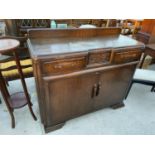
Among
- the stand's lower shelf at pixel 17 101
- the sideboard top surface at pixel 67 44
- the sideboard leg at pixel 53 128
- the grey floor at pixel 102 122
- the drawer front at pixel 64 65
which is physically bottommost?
the grey floor at pixel 102 122

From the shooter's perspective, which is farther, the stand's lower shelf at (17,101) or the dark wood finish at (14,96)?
the stand's lower shelf at (17,101)

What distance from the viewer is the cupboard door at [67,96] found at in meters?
1.13

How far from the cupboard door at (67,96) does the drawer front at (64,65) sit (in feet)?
0.19

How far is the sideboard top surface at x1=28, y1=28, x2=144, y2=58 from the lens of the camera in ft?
3.34

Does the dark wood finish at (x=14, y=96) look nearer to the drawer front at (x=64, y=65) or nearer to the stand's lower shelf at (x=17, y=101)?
the stand's lower shelf at (x=17, y=101)

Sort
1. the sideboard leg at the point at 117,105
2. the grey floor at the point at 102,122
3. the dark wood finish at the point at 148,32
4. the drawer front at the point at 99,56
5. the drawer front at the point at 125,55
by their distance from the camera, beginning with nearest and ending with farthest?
the drawer front at the point at 99,56, the drawer front at the point at 125,55, the grey floor at the point at 102,122, the sideboard leg at the point at 117,105, the dark wood finish at the point at 148,32

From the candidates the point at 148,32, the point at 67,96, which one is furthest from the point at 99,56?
the point at 148,32

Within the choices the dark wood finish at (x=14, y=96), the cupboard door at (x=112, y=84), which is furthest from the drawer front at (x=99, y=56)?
the dark wood finish at (x=14, y=96)

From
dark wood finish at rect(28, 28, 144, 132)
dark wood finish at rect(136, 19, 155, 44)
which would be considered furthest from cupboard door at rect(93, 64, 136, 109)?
dark wood finish at rect(136, 19, 155, 44)

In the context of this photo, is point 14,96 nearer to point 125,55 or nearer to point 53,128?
point 53,128

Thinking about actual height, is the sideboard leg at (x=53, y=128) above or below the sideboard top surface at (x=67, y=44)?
below

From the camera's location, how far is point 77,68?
1.12 m

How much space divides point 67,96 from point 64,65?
0.35 metres
